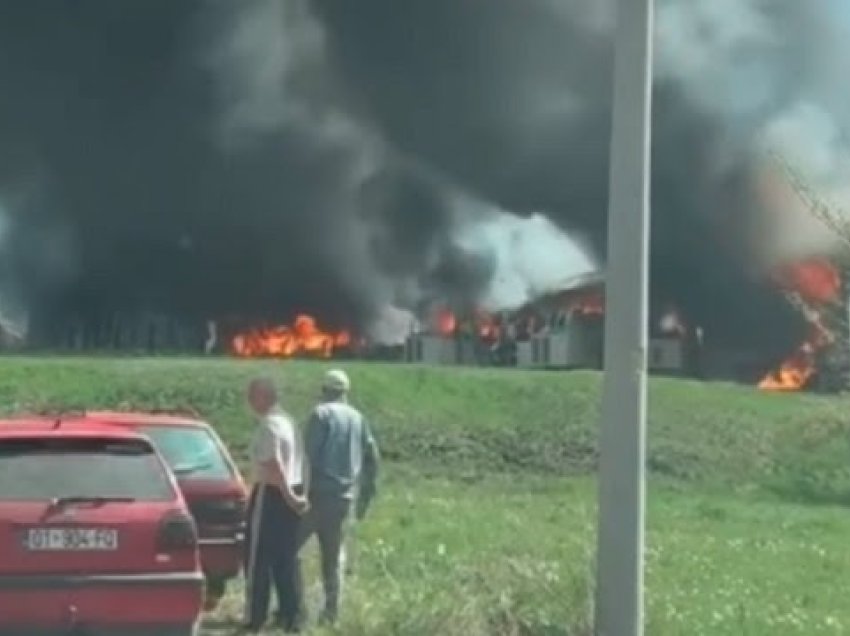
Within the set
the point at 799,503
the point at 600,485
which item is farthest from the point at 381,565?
the point at 799,503

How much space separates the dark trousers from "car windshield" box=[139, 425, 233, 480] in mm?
2390

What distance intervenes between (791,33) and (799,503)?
14.1 meters

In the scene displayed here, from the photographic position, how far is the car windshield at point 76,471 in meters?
13.8

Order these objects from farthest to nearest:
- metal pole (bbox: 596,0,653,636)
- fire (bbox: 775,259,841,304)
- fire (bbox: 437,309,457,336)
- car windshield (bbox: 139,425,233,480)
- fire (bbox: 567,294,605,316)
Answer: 1. fire (bbox: 437,309,457,336)
2. fire (bbox: 567,294,605,316)
3. car windshield (bbox: 139,425,233,480)
4. fire (bbox: 775,259,841,304)
5. metal pole (bbox: 596,0,653,636)

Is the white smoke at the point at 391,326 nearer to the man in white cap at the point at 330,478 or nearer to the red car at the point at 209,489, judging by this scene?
the red car at the point at 209,489

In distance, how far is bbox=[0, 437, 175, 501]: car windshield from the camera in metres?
13.8

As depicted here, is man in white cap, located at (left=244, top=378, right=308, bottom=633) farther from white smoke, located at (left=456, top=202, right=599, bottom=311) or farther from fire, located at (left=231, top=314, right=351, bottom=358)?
fire, located at (left=231, top=314, right=351, bottom=358)

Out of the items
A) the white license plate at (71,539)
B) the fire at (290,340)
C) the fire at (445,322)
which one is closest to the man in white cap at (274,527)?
the white license plate at (71,539)

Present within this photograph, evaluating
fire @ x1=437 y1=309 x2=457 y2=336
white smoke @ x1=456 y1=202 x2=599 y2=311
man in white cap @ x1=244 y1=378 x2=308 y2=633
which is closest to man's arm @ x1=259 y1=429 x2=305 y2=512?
man in white cap @ x1=244 y1=378 x2=308 y2=633

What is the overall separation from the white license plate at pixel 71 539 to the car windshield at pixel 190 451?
4266 millimetres

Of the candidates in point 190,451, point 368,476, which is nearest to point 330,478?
point 368,476

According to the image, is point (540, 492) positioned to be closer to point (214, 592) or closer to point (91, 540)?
point (214, 592)

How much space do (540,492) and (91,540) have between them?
78.0 feet

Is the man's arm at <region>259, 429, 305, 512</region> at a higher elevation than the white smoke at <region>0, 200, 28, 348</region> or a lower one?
lower
